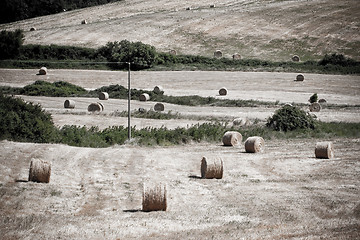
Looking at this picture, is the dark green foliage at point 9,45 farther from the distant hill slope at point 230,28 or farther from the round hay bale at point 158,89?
the round hay bale at point 158,89

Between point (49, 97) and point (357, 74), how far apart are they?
3393 cm

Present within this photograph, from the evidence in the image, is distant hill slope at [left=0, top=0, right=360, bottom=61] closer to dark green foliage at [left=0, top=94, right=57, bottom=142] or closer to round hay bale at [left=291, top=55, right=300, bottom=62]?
round hay bale at [left=291, top=55, right=300, bottom=62]

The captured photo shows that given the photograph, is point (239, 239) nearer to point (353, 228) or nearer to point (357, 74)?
point (353, 228)

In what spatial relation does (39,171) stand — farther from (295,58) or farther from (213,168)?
(295,58)

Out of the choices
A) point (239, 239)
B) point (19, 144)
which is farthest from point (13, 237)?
point (19, 144)

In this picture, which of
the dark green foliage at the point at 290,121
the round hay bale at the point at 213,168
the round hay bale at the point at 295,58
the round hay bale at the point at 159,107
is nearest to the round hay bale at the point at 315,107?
the dark green foliage at the point at 290,121

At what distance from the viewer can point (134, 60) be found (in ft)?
222

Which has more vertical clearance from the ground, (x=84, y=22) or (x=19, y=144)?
(x=84, y=22)

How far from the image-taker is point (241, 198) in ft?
60.9

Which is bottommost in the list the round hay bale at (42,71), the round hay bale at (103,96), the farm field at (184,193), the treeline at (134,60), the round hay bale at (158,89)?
the farm field at (184,193)

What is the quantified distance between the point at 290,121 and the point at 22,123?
56.4ft

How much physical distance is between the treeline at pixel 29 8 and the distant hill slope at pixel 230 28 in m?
24.3

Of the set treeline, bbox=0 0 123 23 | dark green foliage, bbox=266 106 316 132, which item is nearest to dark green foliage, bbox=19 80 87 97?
dark green foliage, bbox=266 106 316 132

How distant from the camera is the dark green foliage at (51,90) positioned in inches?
2170
